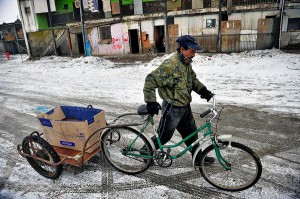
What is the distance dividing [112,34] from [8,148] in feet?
63.9

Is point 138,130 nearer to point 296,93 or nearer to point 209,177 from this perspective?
point 209,177

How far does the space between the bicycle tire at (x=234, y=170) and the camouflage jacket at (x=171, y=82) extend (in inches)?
34.6

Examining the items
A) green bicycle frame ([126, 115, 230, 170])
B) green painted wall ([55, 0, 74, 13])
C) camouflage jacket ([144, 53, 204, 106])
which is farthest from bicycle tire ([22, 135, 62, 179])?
green painted wall ([55, 0, 74, 13])

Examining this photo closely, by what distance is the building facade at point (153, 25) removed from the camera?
56.3ft

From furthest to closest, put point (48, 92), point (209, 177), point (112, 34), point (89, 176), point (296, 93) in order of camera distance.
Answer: point (112, 34)
point (48, 92)
point (296, 93)
point (89, 176)
point (209, 177)

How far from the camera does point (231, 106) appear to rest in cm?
673

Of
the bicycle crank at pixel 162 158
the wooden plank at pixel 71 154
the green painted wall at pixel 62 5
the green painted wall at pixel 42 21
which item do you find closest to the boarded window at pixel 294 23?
the bicycle crank at pixel 162 158

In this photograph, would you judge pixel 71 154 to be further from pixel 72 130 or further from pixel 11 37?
pixel 11 37

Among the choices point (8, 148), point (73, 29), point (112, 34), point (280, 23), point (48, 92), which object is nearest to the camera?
point (8, 148)

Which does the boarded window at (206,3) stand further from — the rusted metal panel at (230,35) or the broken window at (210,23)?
the rusted metal panel at (230,35)

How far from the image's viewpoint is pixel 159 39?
22.0 m

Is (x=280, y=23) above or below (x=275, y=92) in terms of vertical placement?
above

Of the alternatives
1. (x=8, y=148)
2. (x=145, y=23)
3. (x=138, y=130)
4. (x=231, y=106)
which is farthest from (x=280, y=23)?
(x=8, y=148)

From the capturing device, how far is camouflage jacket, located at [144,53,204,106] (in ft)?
10.5
